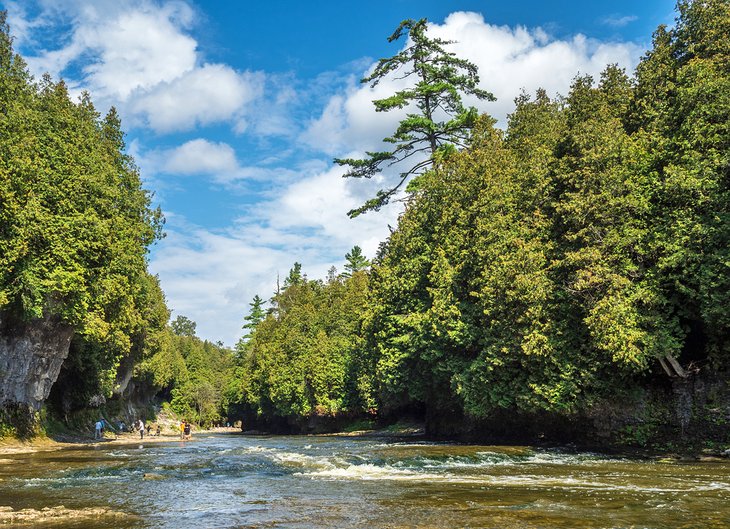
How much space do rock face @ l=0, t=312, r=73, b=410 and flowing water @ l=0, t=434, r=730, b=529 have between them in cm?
1075

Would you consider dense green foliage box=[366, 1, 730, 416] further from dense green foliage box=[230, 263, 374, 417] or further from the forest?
dense green foliage box=[230, 263, 374, 417]

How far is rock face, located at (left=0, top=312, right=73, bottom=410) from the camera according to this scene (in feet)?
103

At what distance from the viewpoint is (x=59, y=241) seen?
98.2 feet

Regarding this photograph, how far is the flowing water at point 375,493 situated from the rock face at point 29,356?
10.7 metres

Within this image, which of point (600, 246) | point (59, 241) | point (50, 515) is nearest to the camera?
point (50, 515)

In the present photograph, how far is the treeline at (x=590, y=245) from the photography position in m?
23.4

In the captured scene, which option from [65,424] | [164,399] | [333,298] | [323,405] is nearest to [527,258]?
[65,424]

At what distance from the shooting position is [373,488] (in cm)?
1535

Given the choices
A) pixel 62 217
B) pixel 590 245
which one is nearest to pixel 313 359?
pixel 62 217

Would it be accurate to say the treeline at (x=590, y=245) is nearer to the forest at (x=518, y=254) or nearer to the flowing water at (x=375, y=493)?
the forest at (x=518, y=254)

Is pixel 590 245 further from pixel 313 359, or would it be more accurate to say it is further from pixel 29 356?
pixel 313 359

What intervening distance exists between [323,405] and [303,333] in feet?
39.8

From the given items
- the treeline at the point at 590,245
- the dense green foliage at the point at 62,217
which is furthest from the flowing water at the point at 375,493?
the dense green foliage at the point at 62,217

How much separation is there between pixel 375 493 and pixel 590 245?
17.0m
